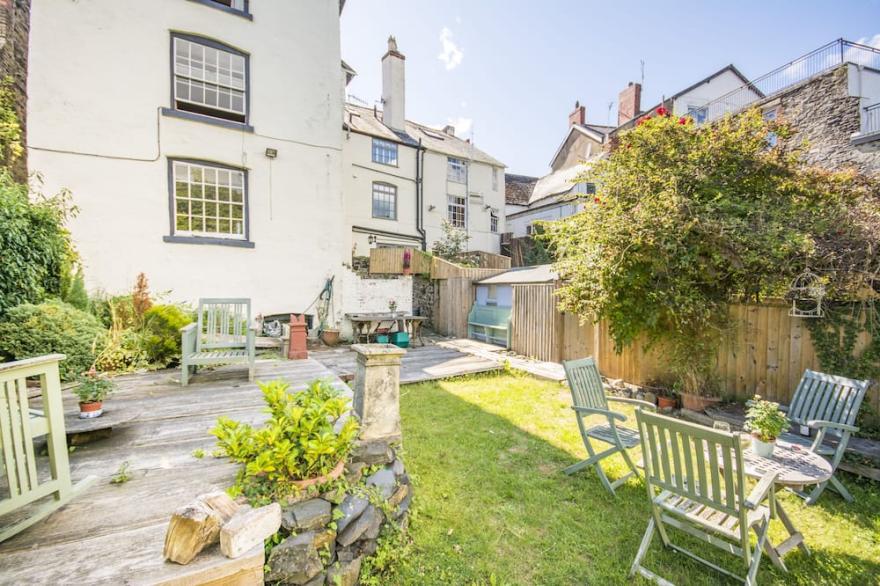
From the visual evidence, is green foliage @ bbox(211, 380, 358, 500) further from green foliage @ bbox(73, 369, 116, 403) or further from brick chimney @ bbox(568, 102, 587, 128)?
brick chimney @ bbox(568, 102, 587, 128)

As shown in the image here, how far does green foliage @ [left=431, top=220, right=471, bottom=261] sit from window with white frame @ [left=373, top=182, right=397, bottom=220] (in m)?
2.58

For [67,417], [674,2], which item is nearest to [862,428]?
[67,417]

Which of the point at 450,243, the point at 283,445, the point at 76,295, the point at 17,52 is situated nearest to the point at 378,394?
the point at 283,445

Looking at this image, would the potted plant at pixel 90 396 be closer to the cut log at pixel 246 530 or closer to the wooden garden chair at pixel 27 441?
the wooden garden chair at pixel 27 441

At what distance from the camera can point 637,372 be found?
662 centimetres

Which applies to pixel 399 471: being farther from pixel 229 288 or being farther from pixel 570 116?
pixel 570 116

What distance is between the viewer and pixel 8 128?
5875 millimetres

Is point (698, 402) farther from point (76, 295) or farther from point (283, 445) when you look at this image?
point (76, 295)

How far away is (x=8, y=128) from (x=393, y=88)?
15.3 m

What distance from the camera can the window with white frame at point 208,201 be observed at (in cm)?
787

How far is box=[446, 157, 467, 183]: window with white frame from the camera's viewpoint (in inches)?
782

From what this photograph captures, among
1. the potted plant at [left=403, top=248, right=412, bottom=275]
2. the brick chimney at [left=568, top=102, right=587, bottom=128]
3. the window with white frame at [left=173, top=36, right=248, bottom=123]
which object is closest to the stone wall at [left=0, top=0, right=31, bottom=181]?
the window with white frame at [left=173, top=36, right=248, bottom=123]

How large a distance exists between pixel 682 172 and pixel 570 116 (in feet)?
68.3

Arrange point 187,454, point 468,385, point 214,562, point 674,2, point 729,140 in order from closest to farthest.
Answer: point 214,562 < point 187,454 < point 729,140 < point 468,385 < point 674,2
